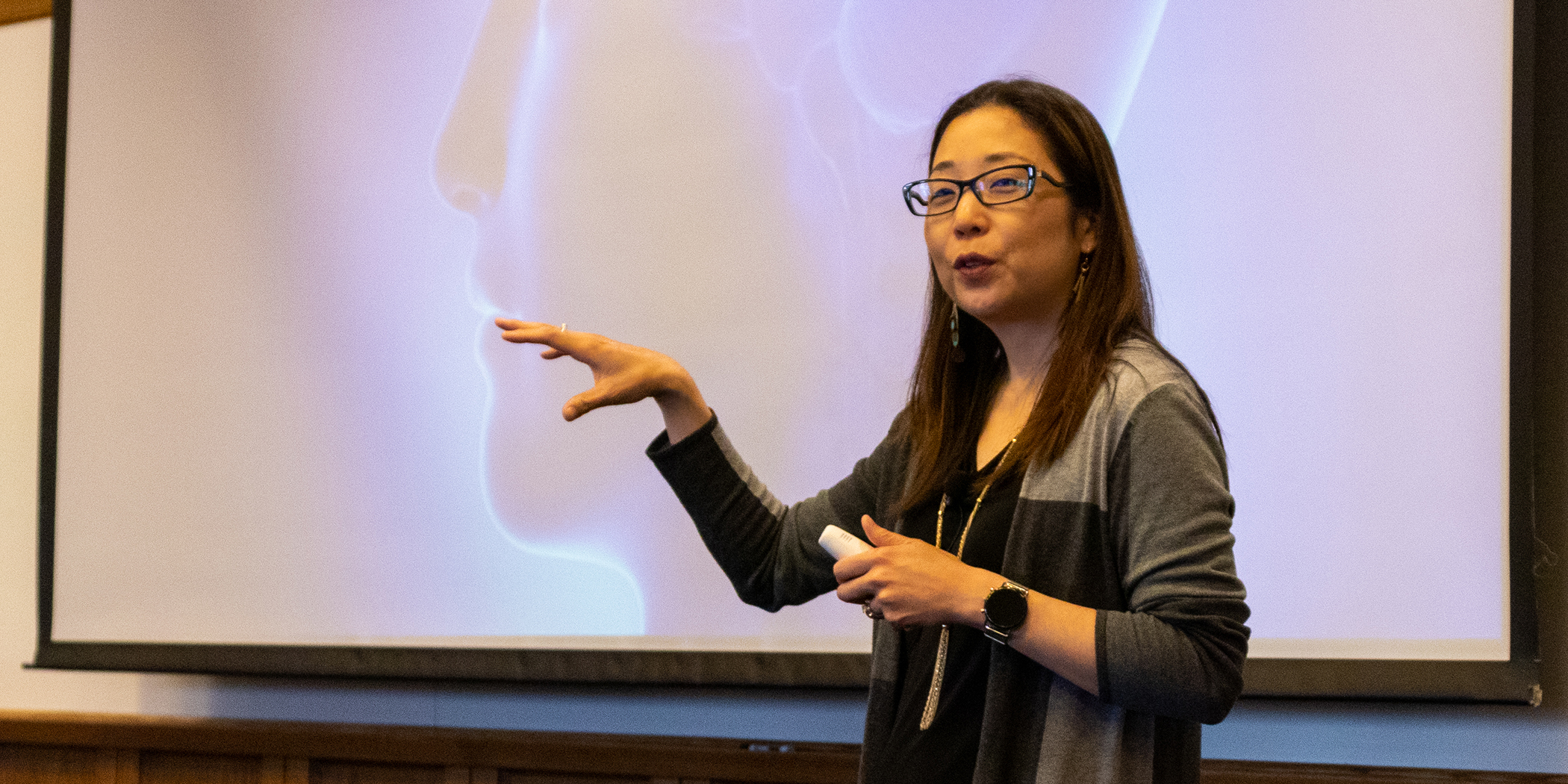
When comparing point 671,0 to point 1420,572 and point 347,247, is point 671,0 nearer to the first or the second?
point 347,247

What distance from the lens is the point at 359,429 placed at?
7.63ft

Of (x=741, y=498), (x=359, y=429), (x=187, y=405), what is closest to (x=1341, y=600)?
(x=741, y=498)

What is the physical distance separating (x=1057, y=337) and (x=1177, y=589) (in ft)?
0.89

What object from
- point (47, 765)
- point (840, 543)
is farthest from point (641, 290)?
point (47, 765)

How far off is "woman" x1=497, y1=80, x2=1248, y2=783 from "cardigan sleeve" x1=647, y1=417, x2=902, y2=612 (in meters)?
0.06

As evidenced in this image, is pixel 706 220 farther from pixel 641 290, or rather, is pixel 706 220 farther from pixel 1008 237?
pixel 1008 237

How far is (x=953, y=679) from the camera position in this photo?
97 centimetres

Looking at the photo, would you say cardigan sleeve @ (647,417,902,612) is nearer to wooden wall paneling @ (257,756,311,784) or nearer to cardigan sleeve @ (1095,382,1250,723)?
cardigan sleeve @ (1095,382,1250,723)

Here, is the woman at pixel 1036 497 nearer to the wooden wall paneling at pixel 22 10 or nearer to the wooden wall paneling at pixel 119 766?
the wooden wall paneling at pixel 119 766

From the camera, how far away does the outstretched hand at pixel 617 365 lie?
1.18 m

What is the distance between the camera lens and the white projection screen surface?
5.70 ft

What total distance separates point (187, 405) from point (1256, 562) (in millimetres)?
2031

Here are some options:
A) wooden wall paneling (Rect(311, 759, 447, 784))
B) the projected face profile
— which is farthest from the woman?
wooden wall paneling (Rect(311, 759, 447, 784))

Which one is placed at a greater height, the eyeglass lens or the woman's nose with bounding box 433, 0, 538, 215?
the woman's nose with bounding box 433, 0, 538, 215
